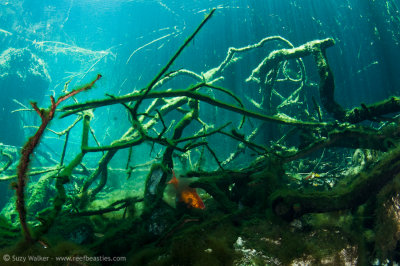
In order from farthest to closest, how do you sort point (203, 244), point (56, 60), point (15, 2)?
point (56, 60), point (15, 2), point (203, 244)

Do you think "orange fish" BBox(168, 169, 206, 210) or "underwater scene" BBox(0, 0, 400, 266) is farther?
"orange fish" BBox(168, 169, 206, 210)

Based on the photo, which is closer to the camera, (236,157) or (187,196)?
(187,196)

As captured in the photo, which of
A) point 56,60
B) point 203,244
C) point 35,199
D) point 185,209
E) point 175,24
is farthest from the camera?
point 56,60

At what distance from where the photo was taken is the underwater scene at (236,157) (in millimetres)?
1707

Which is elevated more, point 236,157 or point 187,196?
point 187,196

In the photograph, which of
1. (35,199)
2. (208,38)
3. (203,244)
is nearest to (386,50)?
(208,38)

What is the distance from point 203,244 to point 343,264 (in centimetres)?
113

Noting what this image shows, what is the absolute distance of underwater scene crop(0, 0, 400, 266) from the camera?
1.71 m

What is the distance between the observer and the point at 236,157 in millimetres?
7391

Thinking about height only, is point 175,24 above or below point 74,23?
below

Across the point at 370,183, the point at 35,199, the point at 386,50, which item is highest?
the point at 386,50

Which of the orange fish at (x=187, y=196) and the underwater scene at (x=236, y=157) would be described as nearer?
the underwater scene at (x=236, y=157)

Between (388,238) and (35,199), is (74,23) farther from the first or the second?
(388,238)

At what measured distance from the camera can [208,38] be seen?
1470 cm
